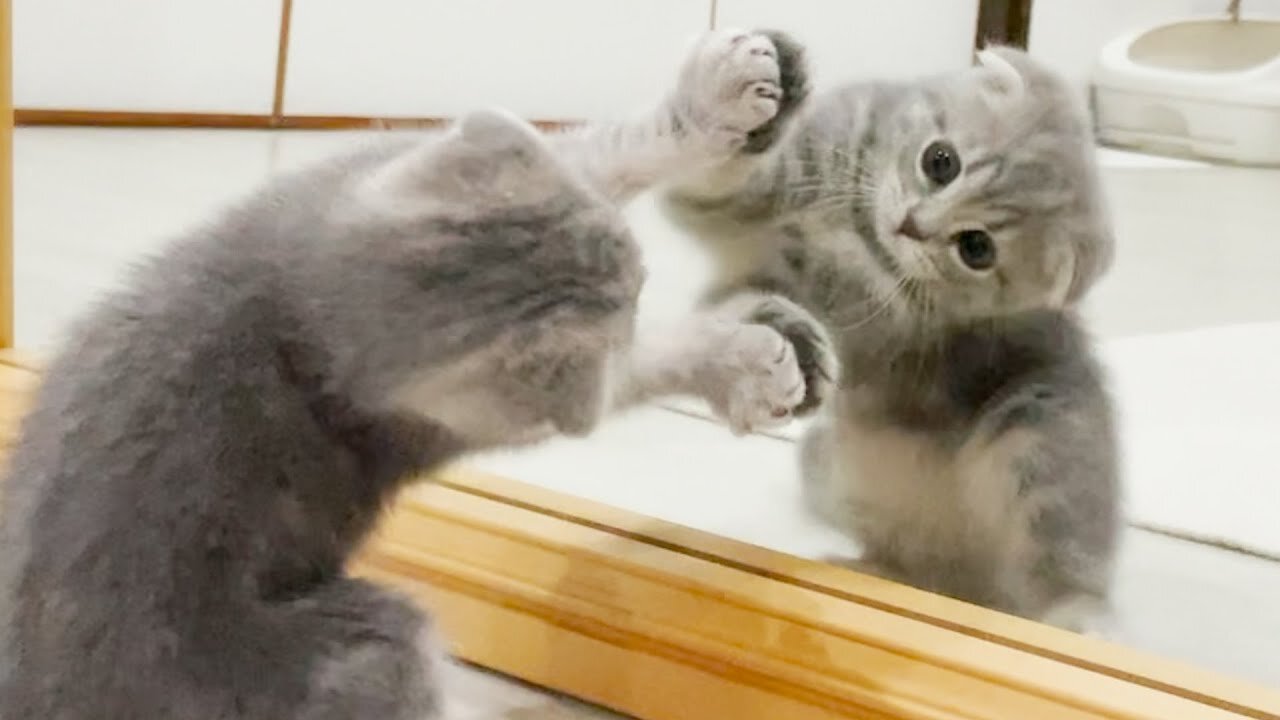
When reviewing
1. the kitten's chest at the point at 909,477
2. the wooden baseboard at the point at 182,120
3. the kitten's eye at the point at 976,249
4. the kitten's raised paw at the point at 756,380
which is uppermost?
the kitten's eye at the point at 976,249

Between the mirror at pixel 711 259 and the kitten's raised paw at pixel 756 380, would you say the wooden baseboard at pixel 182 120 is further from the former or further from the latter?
the kitten's raised paw at pixel 756 380

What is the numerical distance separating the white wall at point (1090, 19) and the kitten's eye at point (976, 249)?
90.1 inches

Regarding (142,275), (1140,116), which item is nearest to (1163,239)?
(1140,116)

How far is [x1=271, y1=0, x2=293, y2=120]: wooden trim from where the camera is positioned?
230 cm

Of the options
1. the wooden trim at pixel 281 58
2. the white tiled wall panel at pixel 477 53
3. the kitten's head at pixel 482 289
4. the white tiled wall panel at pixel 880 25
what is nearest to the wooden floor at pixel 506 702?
the kitten's head at pixel 482 289

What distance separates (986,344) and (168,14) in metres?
1.59

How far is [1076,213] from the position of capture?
934 mm

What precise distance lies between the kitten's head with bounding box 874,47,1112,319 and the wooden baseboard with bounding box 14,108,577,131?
1170 millimetres

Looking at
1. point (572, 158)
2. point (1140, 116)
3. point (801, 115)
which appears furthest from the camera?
point (1140, 116)

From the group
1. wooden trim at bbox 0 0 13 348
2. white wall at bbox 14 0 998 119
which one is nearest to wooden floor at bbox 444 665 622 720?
wooden trim at bbox 0 0 13 348

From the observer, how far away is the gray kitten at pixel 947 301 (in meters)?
0.91

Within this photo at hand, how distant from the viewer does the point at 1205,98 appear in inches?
122

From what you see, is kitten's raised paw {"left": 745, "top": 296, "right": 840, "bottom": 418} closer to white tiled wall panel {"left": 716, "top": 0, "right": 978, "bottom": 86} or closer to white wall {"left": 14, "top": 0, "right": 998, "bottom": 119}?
white wall {"left": 14, "top": 0, "right": 998, "bottom": 119}

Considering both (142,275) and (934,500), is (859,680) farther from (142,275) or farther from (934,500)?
(142,275)
